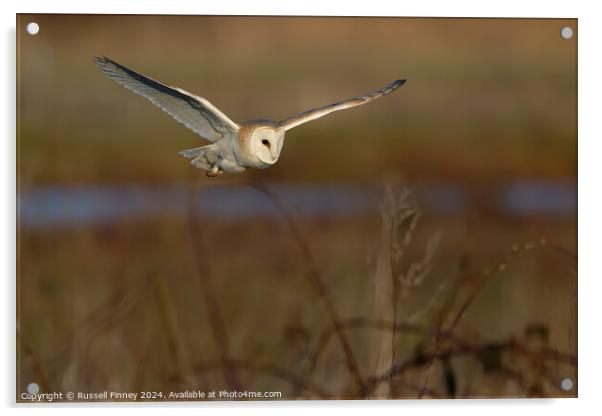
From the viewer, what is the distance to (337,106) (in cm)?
314

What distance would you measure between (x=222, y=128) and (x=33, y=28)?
0.71m

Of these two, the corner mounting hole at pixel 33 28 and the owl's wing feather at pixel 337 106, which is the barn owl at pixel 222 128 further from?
the corner mounting hole at pixel 33 28

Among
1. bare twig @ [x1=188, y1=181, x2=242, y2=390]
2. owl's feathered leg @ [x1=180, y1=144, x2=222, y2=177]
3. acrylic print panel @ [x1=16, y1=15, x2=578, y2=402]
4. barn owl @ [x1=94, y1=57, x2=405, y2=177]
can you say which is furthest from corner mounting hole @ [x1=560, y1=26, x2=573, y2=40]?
bare twig @ [x1=188, y1=181, x2=242, y2=390]

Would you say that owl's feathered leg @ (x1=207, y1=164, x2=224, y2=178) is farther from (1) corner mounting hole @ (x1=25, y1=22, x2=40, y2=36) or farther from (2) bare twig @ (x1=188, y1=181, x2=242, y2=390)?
(1) corner mounting hole @ (x1=25, y1=22, x2=40, y2=36)

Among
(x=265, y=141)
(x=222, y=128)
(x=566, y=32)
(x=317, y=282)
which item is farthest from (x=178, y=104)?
(x=566, y=32)

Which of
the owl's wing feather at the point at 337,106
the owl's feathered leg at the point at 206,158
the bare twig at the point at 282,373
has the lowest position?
the bare twig at the point at 282,373

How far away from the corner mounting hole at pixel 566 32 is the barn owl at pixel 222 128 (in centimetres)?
72

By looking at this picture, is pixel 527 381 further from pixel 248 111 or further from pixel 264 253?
pixel 248 111

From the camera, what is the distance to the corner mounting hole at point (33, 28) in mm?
3117

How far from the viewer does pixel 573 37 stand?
10.6 feet

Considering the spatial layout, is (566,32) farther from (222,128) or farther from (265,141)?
(222,128)

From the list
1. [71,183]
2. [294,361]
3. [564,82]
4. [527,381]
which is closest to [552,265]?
[527,381]

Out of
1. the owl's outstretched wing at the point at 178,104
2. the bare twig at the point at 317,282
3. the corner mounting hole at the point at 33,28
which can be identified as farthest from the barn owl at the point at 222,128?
the corner mounting hole at the point at 33,28

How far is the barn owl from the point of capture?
3.11 meters
